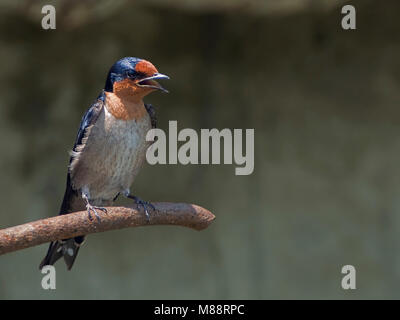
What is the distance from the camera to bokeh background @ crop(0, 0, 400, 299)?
4.66 meters

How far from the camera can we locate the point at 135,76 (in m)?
3.02

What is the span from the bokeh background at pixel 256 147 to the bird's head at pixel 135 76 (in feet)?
5.08

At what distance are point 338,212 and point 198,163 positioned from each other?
794 mm

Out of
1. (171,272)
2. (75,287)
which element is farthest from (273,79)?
(75,287)

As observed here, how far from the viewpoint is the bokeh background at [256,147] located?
15.3 feet

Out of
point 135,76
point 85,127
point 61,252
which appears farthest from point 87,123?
point 61,252

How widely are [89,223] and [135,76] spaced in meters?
0.60

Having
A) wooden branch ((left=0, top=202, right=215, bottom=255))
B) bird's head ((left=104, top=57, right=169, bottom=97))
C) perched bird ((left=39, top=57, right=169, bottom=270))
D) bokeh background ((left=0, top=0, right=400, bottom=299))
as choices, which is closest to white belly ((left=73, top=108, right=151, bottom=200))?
perched bird ((left=39, top=57, right=169, bottom=270))

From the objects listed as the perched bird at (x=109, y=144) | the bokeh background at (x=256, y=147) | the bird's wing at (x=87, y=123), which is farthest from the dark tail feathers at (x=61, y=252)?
the bokeh background at (x=256, y=147)

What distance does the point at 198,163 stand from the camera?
4.79 meters

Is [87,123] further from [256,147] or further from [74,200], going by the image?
[256,147]

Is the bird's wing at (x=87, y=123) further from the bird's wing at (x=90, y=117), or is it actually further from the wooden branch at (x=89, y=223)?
the wooden branch at (x=89, y=223)

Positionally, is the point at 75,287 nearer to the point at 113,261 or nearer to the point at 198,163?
the point at 113,261

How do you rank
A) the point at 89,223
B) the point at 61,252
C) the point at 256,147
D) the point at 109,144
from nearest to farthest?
1. the point at 89,223
2. the point at 109,144
3. the point at 61,252
4. the point at 256,147
